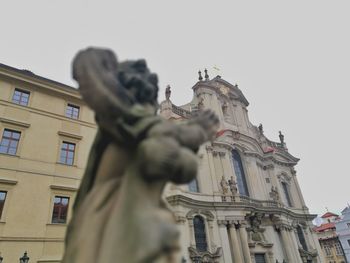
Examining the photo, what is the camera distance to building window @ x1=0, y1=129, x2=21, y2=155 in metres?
12.5

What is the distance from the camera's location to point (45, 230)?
11680mm

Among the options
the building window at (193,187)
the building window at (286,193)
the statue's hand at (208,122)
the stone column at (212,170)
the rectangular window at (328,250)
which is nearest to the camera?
the statue's hand at (208,122)

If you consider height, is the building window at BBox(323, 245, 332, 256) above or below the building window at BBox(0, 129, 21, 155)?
below

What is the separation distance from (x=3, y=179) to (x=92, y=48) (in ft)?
41.5

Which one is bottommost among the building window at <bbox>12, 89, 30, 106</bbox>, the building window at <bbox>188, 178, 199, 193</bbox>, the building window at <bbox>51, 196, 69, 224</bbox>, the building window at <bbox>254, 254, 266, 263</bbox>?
the building window at <bbox>254, 254, 266, 263</bbox>

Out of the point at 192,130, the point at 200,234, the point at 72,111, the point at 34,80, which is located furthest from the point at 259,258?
the point at 192,130

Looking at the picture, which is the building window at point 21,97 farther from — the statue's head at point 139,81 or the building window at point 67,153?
the statue's head at point 139,81

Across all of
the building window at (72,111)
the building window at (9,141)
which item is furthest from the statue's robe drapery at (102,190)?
the building window at (72,111)

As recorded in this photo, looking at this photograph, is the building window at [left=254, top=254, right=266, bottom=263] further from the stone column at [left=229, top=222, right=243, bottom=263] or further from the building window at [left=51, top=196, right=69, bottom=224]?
the building window at [left=51, top=196, right=69, bottom=224]

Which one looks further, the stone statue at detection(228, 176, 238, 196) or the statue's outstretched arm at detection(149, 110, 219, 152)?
the stone statue at detection(228, 176, 238, 196)

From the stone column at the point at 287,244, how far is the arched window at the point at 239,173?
13.8 feet

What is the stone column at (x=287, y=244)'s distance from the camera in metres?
20.5

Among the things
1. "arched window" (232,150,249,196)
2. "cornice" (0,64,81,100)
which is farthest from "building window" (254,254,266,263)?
"cornice" (0,64,81,100)

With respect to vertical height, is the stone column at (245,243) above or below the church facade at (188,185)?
below
